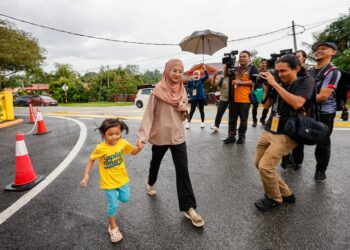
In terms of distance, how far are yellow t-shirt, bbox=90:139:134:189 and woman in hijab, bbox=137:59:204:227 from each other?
33 centimetres

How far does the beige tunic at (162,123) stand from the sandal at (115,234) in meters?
0.95

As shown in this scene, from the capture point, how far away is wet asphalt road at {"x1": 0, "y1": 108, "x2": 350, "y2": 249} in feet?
7.05

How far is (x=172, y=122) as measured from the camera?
2.56 m

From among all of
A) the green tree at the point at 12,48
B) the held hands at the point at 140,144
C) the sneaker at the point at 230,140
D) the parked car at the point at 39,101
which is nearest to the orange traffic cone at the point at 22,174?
the held hands at the point at 140,144

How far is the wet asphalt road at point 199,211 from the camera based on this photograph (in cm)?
215

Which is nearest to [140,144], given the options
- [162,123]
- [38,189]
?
[162,123]

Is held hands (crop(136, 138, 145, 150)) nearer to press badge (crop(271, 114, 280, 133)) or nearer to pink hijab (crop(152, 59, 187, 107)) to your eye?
pink hijab (crop(152, 59, 187, 107))

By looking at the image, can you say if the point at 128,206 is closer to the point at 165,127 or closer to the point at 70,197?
the point at 70,197

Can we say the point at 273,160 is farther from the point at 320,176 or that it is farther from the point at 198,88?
the point at 198,88

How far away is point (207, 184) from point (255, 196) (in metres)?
0.69

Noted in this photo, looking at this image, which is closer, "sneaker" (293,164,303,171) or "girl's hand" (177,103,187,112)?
"girl's hand" (177,103,187,112)

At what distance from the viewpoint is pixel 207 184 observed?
11.0 feet

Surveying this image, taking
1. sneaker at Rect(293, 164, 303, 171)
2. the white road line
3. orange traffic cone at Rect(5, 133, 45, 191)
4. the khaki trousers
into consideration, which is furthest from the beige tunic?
sneaker at Rect(293, 164, 303, 171)

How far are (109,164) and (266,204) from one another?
181cm
